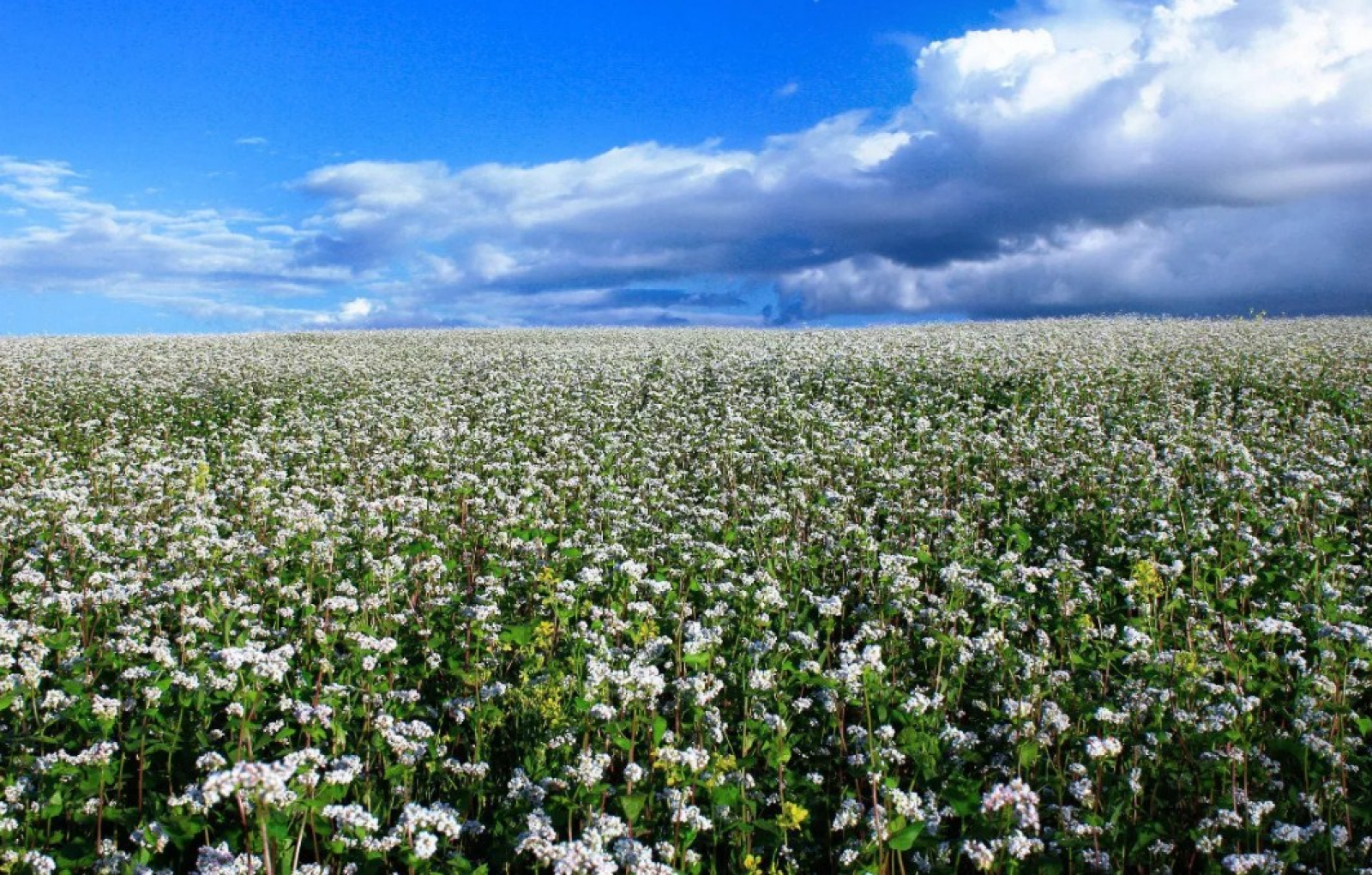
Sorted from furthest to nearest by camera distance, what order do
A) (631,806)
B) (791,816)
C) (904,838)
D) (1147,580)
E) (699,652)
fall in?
(1147,580) < (699,652) < (791,816) < (631,806) < (904,838)

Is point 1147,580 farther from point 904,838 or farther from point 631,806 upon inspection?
point 631,806

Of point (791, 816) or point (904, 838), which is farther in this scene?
point (791, 816)

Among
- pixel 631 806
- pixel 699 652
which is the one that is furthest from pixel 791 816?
pixel 699 652

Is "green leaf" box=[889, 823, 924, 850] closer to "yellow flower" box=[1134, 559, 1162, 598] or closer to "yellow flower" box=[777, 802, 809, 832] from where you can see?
"yellow flower" box=[777, 802, 809, 832]

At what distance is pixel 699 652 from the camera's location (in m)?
6.43

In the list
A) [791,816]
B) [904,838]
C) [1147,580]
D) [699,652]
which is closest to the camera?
[904,838]

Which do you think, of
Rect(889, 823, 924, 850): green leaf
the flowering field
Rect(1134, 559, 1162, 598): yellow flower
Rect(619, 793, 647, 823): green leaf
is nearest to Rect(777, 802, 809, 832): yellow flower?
the flowering field

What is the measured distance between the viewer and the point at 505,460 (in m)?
14.3

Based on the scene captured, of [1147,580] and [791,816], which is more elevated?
[1147,580]

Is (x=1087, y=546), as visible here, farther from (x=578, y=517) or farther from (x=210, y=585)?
(x=210, y=585)

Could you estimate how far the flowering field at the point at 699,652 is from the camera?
194 inches

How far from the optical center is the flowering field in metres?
4.94

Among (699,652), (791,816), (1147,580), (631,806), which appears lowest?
(791,816)

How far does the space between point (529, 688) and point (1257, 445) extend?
13.9 meters
